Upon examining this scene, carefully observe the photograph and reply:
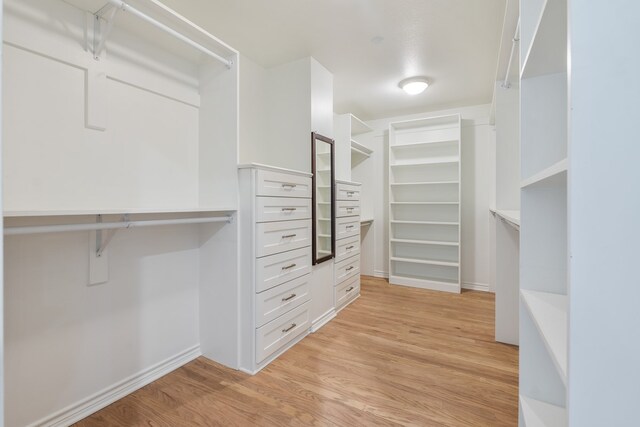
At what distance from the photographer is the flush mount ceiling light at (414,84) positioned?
3.09m

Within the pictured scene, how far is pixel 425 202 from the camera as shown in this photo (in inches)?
154

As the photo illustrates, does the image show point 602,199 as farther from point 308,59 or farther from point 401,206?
point 401,206

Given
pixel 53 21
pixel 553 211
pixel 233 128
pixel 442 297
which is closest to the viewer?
pixel 553 211

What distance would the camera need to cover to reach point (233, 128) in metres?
1.96

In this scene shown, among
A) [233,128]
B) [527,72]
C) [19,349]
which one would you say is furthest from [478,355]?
[19,349]

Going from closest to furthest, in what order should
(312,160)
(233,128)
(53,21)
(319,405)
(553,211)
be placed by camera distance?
(553,211) → (53,21) → (319,405) → (233,128) → (312,160)

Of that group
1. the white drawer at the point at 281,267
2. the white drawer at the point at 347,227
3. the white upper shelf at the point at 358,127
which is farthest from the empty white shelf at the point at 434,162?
the white drawer at the point at 281,267

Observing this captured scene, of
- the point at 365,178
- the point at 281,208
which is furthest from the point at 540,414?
the point at 365,178

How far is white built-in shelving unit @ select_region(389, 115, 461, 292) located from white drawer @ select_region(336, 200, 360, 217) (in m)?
0.83

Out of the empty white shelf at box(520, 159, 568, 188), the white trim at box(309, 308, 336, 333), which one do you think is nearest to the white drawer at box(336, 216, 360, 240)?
the white trim at box(309, 308, 336, 333)

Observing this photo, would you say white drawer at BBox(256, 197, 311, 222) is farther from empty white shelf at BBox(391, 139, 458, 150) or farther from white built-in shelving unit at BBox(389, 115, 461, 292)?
empty white shelf at BBox(391, 139, 458, 150)

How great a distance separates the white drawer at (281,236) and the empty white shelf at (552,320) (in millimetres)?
1474

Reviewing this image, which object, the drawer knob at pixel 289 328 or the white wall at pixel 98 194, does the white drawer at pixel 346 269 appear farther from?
the white wall at pixel 98 194

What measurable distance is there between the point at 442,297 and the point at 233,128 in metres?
3.09
